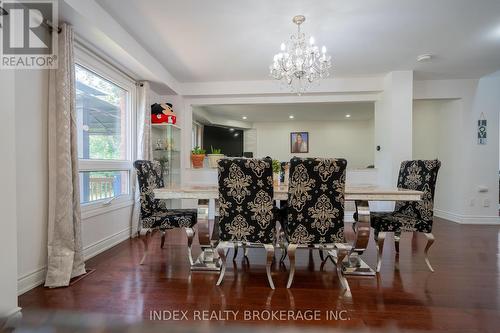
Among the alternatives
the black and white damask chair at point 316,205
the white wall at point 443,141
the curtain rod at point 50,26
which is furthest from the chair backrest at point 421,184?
the curtain rod at point 50,26

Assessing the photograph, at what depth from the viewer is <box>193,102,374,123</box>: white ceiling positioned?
236 inches

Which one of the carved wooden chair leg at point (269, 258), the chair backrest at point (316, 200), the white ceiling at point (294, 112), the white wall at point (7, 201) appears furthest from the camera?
the white ceiling at point (294, 112)

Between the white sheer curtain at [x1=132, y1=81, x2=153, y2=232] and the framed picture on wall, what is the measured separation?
5.03 meters

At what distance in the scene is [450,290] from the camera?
2.02 meters

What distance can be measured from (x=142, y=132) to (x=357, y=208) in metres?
3.03

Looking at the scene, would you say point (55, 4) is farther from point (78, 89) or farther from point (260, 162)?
point (260, 162)

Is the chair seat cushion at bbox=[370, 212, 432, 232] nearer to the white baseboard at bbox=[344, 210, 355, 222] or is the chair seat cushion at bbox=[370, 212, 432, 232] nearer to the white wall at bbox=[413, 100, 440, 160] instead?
the white baseboard at bbox=[344, 210, 355, 222]

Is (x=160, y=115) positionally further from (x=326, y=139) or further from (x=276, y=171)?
(x=326, y=139)

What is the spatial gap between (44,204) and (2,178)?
739 mm

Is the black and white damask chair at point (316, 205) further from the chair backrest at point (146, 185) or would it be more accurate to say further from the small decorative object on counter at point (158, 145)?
the small decorative object on counter at point (158, 145)

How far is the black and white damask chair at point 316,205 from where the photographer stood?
1.92 metres

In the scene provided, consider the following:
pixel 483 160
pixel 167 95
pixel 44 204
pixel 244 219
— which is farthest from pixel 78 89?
pixel 483 160

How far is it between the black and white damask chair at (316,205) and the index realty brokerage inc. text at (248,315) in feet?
1.17

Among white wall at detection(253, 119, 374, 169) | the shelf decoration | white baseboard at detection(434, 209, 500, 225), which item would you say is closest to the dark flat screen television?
white wall at detection(253, 119, 374, 169)
